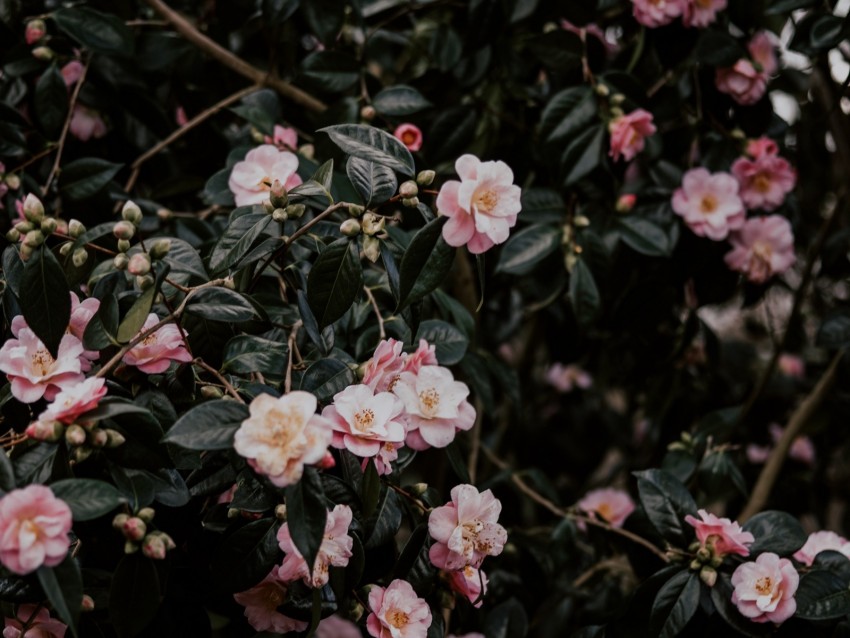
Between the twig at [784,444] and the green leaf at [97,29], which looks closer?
the green leaf at [97,29]

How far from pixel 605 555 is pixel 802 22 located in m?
0.90

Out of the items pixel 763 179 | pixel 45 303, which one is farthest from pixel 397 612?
pixel 763 179

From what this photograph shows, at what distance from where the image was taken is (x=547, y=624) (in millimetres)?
1504

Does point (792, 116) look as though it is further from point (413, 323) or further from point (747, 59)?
point (413, 323)

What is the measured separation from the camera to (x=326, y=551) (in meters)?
0.81

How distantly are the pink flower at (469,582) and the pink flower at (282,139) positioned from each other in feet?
1.97

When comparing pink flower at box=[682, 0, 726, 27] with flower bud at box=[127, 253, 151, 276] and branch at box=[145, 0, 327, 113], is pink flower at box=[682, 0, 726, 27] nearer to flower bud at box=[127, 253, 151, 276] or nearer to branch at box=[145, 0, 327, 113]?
branch at box=[145, 0, 327, 113]

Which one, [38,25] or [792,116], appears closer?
[38,25]

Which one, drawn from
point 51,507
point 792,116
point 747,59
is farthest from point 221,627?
point 792,116

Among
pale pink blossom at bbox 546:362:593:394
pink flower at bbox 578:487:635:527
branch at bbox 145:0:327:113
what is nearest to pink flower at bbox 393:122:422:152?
branch at bbox 145:0:327:113

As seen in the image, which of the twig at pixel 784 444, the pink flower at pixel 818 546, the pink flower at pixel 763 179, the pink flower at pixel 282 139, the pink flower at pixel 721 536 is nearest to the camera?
the pink flower at pixel 721 536

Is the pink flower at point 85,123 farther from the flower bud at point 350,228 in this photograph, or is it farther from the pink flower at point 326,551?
the pink flower at point 326,551

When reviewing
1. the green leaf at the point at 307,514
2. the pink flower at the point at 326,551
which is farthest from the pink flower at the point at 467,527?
the green leaf at the point at 307,514

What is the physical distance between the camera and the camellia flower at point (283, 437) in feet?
2.24
